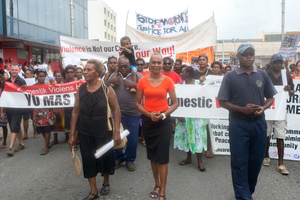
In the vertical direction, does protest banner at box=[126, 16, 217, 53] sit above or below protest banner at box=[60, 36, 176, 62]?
above

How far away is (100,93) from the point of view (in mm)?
3512

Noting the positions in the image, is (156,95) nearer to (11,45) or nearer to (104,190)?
(104,190)

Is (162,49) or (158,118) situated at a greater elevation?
(162,49)

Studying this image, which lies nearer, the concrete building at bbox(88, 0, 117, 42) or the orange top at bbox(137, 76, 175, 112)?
the orange top at bbox(137, 76, 175, 112)

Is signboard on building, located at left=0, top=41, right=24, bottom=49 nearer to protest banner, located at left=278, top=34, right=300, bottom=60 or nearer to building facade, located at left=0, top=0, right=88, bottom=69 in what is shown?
building facade, located at left=0, top=0, right=88, bottom=69

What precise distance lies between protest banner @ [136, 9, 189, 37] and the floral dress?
5802mm

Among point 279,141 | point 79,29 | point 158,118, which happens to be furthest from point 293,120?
point 79,29

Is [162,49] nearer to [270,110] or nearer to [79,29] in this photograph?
[270,110]

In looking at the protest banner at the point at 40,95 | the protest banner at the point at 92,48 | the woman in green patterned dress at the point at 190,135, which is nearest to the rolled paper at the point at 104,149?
the woman in green patterned dress at the point at 190,135

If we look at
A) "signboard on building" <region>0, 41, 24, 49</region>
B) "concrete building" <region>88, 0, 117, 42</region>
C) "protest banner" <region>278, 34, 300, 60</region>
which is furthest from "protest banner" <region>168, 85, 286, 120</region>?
"concrete building" <region>88, 0, 117, 42</region>

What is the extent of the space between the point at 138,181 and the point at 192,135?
1.26m

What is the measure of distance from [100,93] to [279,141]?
321 centimetres

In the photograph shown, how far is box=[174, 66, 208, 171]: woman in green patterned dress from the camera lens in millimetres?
4668

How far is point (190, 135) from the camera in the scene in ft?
15.5
